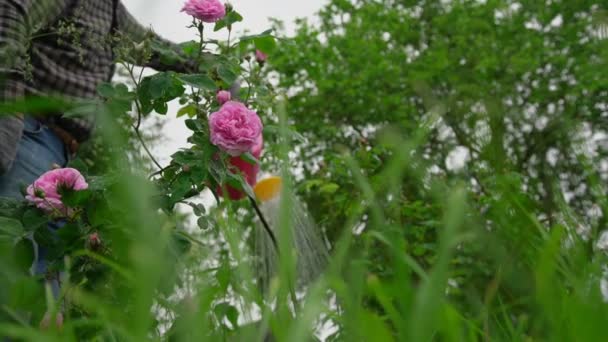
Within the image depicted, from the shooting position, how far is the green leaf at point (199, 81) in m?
1.46

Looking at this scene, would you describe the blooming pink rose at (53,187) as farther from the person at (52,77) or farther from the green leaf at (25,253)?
the person at (52,77)

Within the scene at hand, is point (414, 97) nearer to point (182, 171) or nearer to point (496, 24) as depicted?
point (496, 24)

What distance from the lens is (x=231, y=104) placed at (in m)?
1.44

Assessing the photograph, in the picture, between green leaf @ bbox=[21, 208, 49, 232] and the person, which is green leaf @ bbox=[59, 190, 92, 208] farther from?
the person

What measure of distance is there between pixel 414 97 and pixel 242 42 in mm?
12327

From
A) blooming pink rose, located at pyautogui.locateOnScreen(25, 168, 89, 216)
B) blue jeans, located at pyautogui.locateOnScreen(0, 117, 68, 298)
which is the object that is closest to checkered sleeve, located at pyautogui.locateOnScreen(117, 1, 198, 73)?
blue jeans, located at pyautogui.locateOnScreen(0, 117, 68, 298)

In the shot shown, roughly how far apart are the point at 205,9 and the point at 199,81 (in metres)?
0.19

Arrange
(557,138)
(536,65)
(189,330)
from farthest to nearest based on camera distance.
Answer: (536,65), (557,138), (189,330)

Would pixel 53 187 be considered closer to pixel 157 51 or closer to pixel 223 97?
pixel 223 97

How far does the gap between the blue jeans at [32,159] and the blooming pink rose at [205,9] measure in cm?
65

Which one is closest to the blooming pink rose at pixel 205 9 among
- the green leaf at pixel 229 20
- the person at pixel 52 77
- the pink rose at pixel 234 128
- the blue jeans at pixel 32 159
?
the green leaf at pixel 229 20

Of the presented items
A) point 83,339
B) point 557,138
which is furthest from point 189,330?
point 83,339

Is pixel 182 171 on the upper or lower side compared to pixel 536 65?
lower

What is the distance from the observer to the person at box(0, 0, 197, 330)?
1.78 meters
